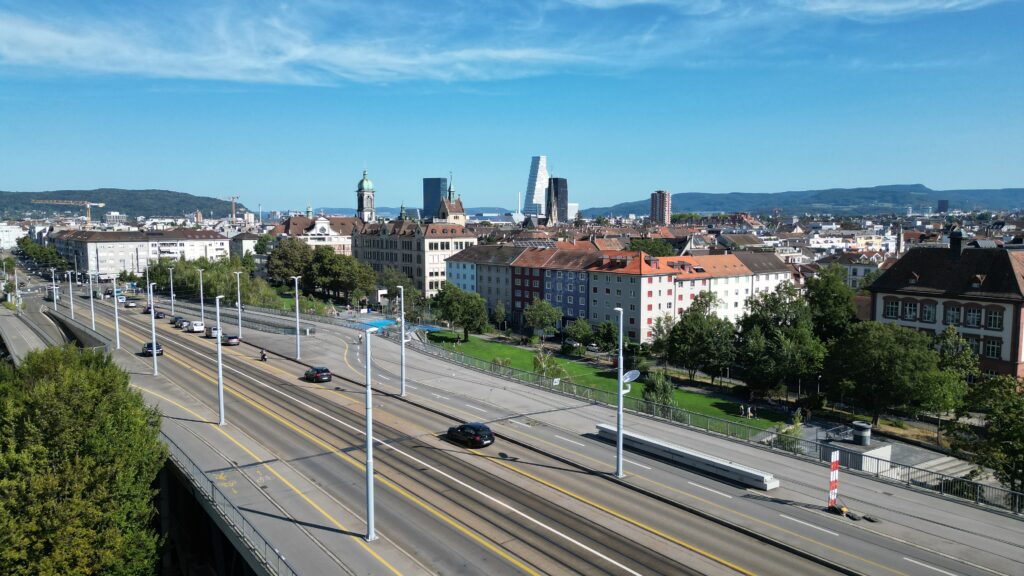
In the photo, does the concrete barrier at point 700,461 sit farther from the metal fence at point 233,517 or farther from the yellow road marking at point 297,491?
the metal fence at point 233,517

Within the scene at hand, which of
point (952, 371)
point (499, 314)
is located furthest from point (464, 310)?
point (952, 371)

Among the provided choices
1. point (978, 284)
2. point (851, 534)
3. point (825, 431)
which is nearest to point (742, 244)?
point (978, 284)

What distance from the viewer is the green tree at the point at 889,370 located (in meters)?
51.7

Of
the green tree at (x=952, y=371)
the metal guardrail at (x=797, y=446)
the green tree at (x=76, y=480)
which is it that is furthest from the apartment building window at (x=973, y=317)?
the green tree at (x=76, y=480)

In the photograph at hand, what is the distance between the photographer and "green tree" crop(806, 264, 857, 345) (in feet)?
264

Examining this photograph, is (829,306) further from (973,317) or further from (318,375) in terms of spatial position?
(318,375)

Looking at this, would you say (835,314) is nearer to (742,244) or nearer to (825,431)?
(825,431)

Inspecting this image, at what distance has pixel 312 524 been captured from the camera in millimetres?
24312

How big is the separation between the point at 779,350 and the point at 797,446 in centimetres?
3138

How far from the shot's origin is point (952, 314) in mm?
67312

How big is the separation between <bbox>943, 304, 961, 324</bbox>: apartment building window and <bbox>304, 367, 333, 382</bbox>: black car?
59.0 meters

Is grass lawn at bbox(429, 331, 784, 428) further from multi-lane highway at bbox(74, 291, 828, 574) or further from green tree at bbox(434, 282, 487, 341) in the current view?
multi-lane highway at bbox(74, 291, 828, 574)

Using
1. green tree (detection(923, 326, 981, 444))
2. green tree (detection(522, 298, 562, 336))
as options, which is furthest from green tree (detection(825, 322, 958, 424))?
green tree (detection(522, 298, 562, 336))

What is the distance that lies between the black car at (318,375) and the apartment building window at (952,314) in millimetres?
58986
